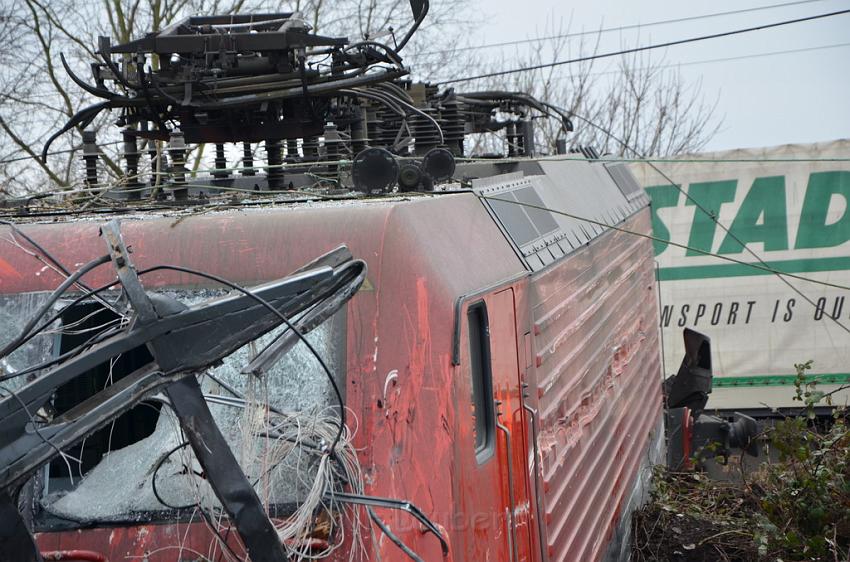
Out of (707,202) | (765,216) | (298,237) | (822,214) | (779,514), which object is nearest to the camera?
(298,237)

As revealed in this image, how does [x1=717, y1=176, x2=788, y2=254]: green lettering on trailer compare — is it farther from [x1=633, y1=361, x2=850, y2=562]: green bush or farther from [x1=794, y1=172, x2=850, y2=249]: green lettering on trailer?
[x1=633, y1=361, x2=850, y2=562]: green bush

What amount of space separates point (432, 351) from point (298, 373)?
54cm

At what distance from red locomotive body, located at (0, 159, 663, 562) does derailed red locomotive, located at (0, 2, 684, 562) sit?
0.03 ft

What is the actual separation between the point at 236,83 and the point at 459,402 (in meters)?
3.02

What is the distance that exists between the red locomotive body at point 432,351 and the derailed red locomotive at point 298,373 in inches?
0.4

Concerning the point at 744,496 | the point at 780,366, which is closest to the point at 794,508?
the point at 744,496

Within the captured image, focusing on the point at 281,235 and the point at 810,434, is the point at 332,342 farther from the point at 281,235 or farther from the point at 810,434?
the point at 810,434

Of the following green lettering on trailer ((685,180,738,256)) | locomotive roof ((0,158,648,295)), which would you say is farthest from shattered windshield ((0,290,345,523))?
green lettering on trailer ((685,180,738,256))

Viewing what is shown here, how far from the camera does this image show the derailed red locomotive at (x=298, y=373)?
3.48 meters

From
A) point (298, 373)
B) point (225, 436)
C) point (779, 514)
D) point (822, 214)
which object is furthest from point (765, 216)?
point (225, 436)

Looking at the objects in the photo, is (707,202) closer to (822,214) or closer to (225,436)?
(822,214)

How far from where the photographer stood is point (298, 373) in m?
4.28

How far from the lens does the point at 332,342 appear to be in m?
Answer: 4.27

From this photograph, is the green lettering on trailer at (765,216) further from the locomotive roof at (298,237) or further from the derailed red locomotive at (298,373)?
the locomotive roof at (298,237)
